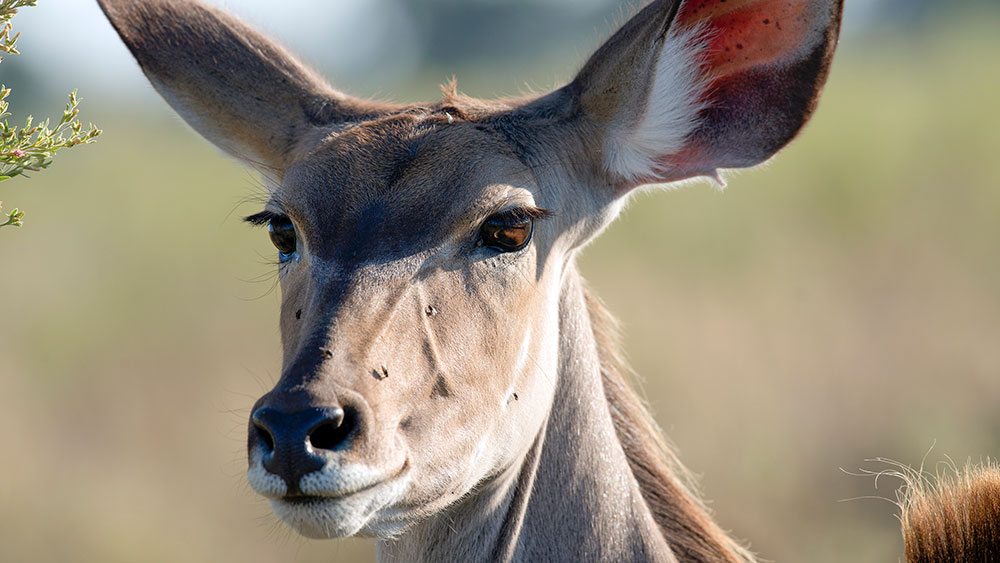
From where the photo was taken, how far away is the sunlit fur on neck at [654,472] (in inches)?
191

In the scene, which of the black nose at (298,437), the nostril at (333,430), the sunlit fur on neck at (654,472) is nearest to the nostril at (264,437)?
the black nose at (298,437)

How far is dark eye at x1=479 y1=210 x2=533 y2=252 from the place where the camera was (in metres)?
4.09

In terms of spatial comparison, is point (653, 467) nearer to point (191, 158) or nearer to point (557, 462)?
point (557, 462)

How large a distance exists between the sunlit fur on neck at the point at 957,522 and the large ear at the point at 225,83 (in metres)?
2.70

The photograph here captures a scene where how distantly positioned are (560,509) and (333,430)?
1347 millimetres

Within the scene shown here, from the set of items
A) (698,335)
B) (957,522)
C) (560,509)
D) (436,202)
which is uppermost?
(698,335)

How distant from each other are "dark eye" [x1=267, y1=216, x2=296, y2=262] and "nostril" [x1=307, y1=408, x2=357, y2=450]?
1169 mm

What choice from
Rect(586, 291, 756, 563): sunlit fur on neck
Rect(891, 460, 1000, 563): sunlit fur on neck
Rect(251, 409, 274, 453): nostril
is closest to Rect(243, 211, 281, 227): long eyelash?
Rect(251, 409, 274, 453): nostril

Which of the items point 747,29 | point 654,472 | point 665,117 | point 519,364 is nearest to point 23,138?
point 519,364

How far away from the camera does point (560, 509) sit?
14.4 ft

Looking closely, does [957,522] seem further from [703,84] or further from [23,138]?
[23,138]

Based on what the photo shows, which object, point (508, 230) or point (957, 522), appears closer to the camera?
point (508, 230)

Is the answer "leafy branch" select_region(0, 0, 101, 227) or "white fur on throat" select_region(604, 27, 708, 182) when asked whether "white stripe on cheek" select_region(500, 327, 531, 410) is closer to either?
"white fur on throat" select_region(604, 27, 708, 182)

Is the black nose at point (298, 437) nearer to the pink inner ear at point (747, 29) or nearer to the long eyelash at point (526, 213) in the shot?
the long eyelash at point (526, 213)
